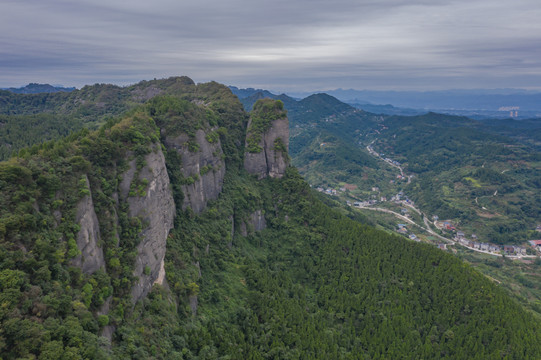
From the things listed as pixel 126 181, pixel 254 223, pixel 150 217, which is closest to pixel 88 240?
pixel 150 217

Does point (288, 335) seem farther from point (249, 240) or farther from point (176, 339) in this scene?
point (249, 240)

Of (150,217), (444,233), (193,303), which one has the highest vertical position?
(150,217)

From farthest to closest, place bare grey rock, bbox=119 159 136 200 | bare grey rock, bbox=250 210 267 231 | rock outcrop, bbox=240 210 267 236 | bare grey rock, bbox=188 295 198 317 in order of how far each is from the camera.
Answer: bare grey rock, bbox=250 210 267 231, rock outcrop, bbox=240 210 267 236, bare grey rock, bbox=188 295 198 317, bare grey rock, bbox=119 159 136 200

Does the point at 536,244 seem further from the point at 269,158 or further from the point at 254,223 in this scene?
the point at 254,223

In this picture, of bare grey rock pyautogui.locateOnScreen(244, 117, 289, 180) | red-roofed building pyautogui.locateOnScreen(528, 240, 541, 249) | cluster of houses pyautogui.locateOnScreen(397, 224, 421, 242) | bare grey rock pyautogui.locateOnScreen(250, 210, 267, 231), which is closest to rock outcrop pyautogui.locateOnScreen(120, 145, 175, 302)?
bare grey rock pyautogui.locateOnScreen(250, 210, 267, 231)

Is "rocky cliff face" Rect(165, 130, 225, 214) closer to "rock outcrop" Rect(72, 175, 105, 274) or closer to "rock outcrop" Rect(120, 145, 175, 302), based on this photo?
"rock outcrop" Rect(120, 145, 175, 302)
